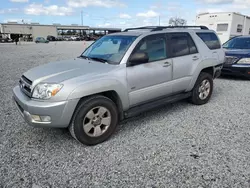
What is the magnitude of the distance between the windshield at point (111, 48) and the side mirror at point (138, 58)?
0.59 ft

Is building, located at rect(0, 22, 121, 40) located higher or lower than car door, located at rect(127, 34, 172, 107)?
higher

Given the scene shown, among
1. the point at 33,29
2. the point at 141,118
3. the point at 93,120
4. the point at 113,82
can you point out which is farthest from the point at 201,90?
the point at 33,29

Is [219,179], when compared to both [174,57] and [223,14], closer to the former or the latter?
[174,57]

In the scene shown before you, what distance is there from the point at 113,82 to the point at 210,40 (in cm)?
319

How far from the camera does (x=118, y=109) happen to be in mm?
3393

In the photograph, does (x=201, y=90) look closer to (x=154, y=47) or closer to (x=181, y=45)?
(x=181, y=45)

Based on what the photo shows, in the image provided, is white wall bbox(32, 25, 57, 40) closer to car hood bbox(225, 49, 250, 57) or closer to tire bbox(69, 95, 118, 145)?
car hood bbox(225, 49, 250, 57)

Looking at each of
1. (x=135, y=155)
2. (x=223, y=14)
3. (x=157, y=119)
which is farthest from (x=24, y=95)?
(x=223, y=14)

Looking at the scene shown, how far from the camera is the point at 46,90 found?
111 inches

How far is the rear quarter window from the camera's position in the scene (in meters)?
4.87

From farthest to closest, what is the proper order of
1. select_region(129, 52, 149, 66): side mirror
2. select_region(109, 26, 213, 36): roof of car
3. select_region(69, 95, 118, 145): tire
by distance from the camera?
1. select_region(109, 26, 213, 36): roof of car
2. select_region(129, 52, 149, 66): side mirror
3. select_region(69, 95, 118, 145): tire

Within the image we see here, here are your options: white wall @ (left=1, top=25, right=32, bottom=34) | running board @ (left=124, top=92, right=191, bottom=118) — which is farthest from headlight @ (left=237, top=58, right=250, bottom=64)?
white wall @ (left=1, top=25, right=32, bottom=34)

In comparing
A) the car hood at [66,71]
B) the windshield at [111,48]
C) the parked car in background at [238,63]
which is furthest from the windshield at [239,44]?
the car hood at [66,71]

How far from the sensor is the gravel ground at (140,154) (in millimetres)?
2436
